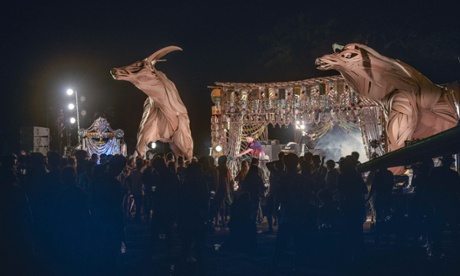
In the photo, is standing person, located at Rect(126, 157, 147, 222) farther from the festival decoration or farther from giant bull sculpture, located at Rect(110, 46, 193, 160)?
giant bull sculpture, located at Rect(110, 46, 193, 160)

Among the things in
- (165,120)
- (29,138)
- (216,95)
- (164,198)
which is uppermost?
(216,95)

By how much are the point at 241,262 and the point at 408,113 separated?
9.84m

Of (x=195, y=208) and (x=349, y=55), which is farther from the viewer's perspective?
(x=349, y=55)

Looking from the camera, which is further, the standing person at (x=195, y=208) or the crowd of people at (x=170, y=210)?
the standing person at (x=195, y=208)

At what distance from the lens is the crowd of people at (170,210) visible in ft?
24.8

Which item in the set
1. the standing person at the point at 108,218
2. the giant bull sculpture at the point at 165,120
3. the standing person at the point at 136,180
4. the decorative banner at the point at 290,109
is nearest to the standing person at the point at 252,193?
the standing person at the point at 136,180

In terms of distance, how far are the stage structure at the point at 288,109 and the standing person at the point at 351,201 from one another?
36.1 feet

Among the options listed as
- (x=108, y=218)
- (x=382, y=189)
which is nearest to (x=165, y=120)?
(x=382, y=189)

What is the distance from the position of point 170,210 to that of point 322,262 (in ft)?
8.39

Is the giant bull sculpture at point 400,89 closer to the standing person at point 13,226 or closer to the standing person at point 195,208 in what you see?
the standing person at point 195,208

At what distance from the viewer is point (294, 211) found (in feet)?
27.1

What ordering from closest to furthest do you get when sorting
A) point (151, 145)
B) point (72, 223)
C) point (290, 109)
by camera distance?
point (72, 223), point (151, 145), point (290, 109)

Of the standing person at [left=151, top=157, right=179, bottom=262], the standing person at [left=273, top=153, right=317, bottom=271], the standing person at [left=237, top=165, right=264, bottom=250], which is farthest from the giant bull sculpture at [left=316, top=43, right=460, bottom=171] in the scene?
the standing person at [left=273, top=153, right=317, bottom=271]

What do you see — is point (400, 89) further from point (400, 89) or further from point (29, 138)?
point (29, 138)
